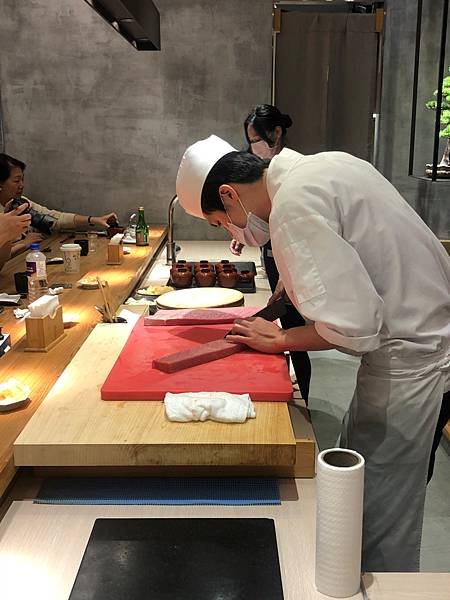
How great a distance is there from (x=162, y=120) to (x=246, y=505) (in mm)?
4323

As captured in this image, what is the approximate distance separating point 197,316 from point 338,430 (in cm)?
153

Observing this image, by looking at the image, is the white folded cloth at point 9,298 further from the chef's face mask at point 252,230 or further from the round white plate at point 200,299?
the chef's face mask at point 252,230

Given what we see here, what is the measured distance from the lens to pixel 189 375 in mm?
1558

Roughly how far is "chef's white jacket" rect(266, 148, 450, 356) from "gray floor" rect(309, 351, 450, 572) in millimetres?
1250

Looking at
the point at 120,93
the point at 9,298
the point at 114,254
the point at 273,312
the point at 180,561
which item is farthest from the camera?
the point at 120,93

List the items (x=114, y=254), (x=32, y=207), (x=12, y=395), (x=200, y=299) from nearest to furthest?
(x=12, y=395)
(x=200, y=299)
(x=114, y=254)
(x=32, y=207)

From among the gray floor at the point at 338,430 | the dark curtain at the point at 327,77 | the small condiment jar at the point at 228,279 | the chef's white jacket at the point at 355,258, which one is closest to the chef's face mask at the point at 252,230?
the chef's white jacket at the point at 355,258

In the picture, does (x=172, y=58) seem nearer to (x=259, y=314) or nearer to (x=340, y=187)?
(x=259, y=314)

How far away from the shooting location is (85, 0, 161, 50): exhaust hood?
2484 millimetres

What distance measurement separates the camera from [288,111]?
5273 mm

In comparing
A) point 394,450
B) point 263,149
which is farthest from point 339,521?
point 263,149

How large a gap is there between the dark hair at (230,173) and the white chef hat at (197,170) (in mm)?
25

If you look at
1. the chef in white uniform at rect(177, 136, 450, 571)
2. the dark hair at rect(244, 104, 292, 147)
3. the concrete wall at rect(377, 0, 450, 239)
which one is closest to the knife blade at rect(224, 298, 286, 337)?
the chef in white uniform at rect(177, 136, 450, 571)

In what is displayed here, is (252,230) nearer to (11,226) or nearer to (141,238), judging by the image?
(11,226)
